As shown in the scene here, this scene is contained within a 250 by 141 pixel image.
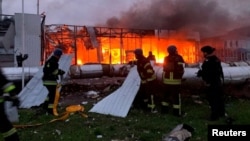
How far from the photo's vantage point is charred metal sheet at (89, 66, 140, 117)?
882 cm

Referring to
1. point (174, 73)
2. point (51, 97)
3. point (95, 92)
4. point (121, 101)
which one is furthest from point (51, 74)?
point (95, 92)

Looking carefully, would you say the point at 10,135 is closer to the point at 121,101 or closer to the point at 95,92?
the point at 121,101

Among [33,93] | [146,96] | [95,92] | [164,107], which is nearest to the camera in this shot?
[164,107]

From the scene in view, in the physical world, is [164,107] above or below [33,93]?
below

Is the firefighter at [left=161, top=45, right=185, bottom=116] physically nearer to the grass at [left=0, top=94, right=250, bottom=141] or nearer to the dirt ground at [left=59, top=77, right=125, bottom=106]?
the grass at [left=0, top=94, right=250, bottom=141]

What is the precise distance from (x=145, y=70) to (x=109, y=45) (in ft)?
57.5

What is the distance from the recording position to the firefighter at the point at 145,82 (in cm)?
903

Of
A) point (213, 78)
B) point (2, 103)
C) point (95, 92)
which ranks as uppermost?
point (213, 78)

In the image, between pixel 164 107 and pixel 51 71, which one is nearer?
pixel 164 107

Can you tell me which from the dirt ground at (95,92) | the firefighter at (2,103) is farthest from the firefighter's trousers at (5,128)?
the dirt ground at (95,92)

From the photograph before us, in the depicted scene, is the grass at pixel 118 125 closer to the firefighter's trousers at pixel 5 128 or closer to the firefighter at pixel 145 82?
the firefighter at pixel 145 82

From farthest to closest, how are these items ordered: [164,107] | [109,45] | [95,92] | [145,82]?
[109,45] < [95,92] < [145,82] < [164,107]

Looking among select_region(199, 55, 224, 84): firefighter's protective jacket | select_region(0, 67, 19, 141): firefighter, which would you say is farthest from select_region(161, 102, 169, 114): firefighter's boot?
select_region(0, 67, 19, 141): firefighter

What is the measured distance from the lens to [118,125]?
25.1 ft
